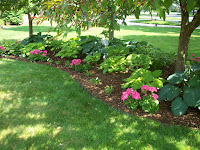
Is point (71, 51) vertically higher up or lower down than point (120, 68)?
higher up

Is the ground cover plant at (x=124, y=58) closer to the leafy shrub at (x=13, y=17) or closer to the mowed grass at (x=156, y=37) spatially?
the mowed grass at (x=156, y=37)

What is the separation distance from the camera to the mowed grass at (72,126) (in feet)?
8.68

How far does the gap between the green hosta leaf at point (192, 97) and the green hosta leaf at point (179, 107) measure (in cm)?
8

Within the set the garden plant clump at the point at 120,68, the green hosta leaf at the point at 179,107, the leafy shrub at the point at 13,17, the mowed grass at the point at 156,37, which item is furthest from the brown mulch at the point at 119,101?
the leafy shrub at the point at 13,17

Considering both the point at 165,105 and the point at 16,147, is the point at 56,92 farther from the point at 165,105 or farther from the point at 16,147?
the point at 165,105

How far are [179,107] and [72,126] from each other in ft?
5.71

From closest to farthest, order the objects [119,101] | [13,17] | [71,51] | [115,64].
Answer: [119,101] → [115,64] → [71,51] → [13,17]

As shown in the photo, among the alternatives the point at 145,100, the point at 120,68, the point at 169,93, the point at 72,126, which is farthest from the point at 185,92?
the point at 72,126

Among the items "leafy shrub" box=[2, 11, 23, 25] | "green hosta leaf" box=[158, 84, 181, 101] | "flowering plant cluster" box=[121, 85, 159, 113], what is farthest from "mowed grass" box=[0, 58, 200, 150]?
"leafy shrub" box=[2, 11, 23, 25]

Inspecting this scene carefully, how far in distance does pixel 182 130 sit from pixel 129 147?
0.89m

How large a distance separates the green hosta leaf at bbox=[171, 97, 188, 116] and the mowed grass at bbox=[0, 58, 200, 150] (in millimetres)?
287

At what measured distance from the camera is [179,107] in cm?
317

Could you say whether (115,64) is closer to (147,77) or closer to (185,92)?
(147,77)

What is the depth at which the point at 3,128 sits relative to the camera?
9.96 ft
